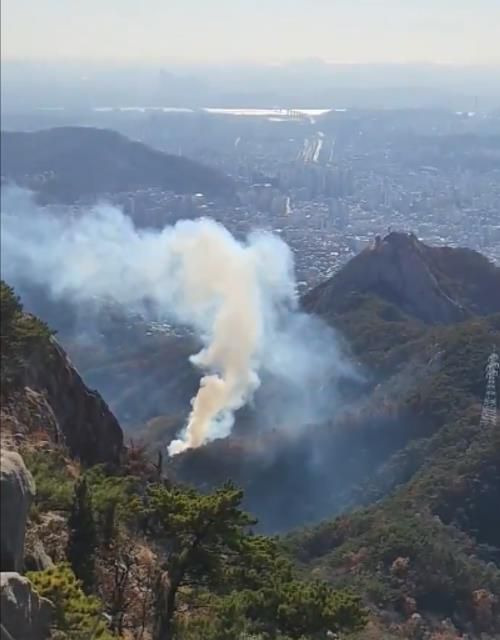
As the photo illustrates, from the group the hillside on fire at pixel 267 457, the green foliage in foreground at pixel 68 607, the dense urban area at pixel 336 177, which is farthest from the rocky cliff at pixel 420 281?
the green foliage in foreground at pixel 68 607

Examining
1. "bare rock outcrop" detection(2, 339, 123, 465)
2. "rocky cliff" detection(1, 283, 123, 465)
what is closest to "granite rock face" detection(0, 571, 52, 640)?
"rocky cliff" detection(1, 283, 123, 465)

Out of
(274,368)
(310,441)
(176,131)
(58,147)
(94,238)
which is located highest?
(176,131)

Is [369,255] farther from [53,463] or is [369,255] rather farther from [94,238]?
[53,463]

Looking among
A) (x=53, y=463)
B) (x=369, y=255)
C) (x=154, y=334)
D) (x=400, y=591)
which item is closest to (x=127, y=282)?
(x=154, y=334)

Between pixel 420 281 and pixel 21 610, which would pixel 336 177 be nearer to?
pixel 420 281

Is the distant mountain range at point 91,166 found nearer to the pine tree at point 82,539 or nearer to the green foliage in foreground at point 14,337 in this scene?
the green foliage in foreground at point 14,337

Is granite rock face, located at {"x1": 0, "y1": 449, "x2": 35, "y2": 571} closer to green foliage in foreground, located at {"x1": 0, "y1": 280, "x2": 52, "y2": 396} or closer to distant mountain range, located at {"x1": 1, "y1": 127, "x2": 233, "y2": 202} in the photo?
green foliage in foreground, located at {"x1": 0, "y1": 280, "x2": 52, "y2": 396}
